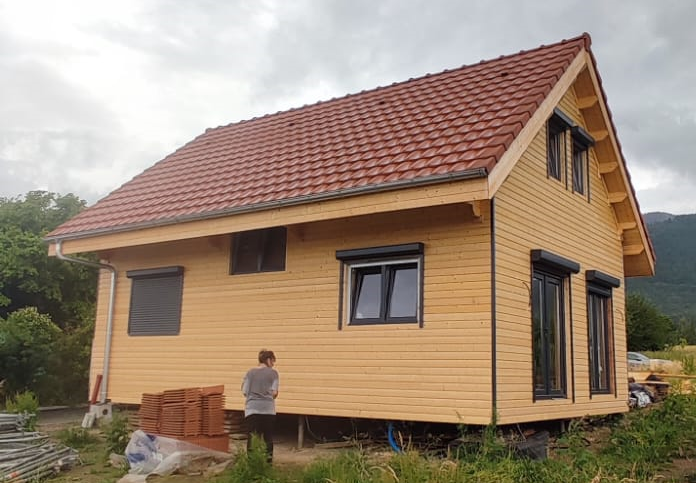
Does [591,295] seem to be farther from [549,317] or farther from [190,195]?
[190,195]

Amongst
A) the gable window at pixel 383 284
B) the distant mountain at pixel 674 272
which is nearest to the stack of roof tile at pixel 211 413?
the gable window at pixel 383 284

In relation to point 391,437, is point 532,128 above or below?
above

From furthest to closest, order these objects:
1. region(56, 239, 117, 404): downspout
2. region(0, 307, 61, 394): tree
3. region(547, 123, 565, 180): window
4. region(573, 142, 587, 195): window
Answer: region(0, 307, 61, 394): tree → region(56, 239, 117, 404): downspout → region(573, 142, 587, 195): window → region(547, 123, 565, 180): window

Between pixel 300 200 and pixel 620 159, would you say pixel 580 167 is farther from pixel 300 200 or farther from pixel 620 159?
pixel 300 200

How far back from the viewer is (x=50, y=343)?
18172mm

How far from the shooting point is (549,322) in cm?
1125

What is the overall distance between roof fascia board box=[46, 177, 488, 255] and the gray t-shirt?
7.36 ft

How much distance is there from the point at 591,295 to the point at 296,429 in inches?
225

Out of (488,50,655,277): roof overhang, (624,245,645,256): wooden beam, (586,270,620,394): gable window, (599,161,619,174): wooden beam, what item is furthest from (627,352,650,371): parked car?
(599,161,619,174): wooden beam

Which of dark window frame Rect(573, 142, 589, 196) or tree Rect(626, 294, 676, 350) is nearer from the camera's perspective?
dark window frame Rect(573, 142, 589, 196)

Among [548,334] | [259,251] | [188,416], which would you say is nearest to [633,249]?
[548,334]

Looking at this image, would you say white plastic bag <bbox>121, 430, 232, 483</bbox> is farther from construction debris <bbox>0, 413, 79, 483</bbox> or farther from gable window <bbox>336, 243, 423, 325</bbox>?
gable window <bbox>336, 243, 423, 325</bbox>

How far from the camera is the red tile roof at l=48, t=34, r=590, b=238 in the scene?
31.8ft

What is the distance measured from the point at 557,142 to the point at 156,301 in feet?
24.4
